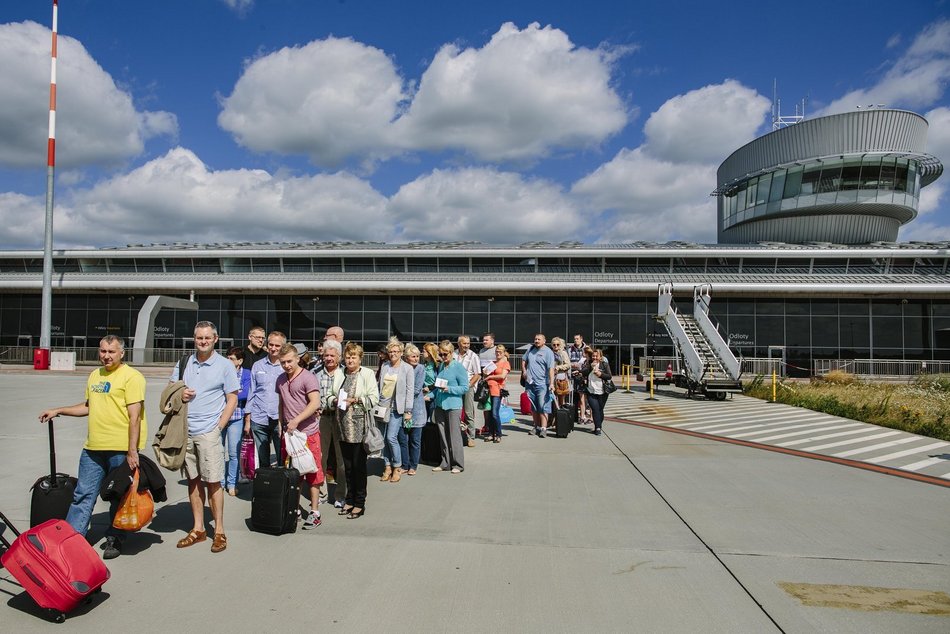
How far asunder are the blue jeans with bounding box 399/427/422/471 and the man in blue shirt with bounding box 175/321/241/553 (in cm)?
→ 280

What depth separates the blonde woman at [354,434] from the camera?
545 cm

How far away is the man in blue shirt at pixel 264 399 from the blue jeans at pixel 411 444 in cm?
165

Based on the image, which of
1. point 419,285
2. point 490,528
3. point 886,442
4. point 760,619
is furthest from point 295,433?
point 419,285

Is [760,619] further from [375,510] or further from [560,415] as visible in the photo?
[560,415]

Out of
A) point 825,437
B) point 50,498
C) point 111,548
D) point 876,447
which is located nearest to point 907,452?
point 876,447

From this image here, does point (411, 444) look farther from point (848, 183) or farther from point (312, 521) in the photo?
point (848, 183)

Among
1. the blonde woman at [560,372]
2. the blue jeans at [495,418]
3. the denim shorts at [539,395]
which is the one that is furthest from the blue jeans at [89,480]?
the blonde woman at [560,372]

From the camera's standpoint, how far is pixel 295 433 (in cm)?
509

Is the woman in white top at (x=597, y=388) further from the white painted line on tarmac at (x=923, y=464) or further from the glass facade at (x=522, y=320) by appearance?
the glass facade at (x=522, y=320)

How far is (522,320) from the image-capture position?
30984 millimetres

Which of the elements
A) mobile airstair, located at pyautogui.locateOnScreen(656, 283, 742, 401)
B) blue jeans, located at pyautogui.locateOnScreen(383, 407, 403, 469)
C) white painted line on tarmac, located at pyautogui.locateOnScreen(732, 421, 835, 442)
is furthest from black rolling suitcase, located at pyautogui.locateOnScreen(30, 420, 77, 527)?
mobile airstair, located at pyautogui.locateOnScreen(656, 283, 742, 401)

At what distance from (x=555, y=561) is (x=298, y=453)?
245cm

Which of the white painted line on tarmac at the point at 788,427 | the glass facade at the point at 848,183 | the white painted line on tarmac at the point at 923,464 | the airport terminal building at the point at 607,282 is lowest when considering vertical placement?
the white painted line on tarmac at the point at 788,427

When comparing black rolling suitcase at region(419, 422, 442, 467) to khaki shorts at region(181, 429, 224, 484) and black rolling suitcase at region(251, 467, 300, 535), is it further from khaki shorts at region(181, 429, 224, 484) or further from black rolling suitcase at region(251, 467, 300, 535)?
khaki shorts at region(181, 429, 224, 484)
